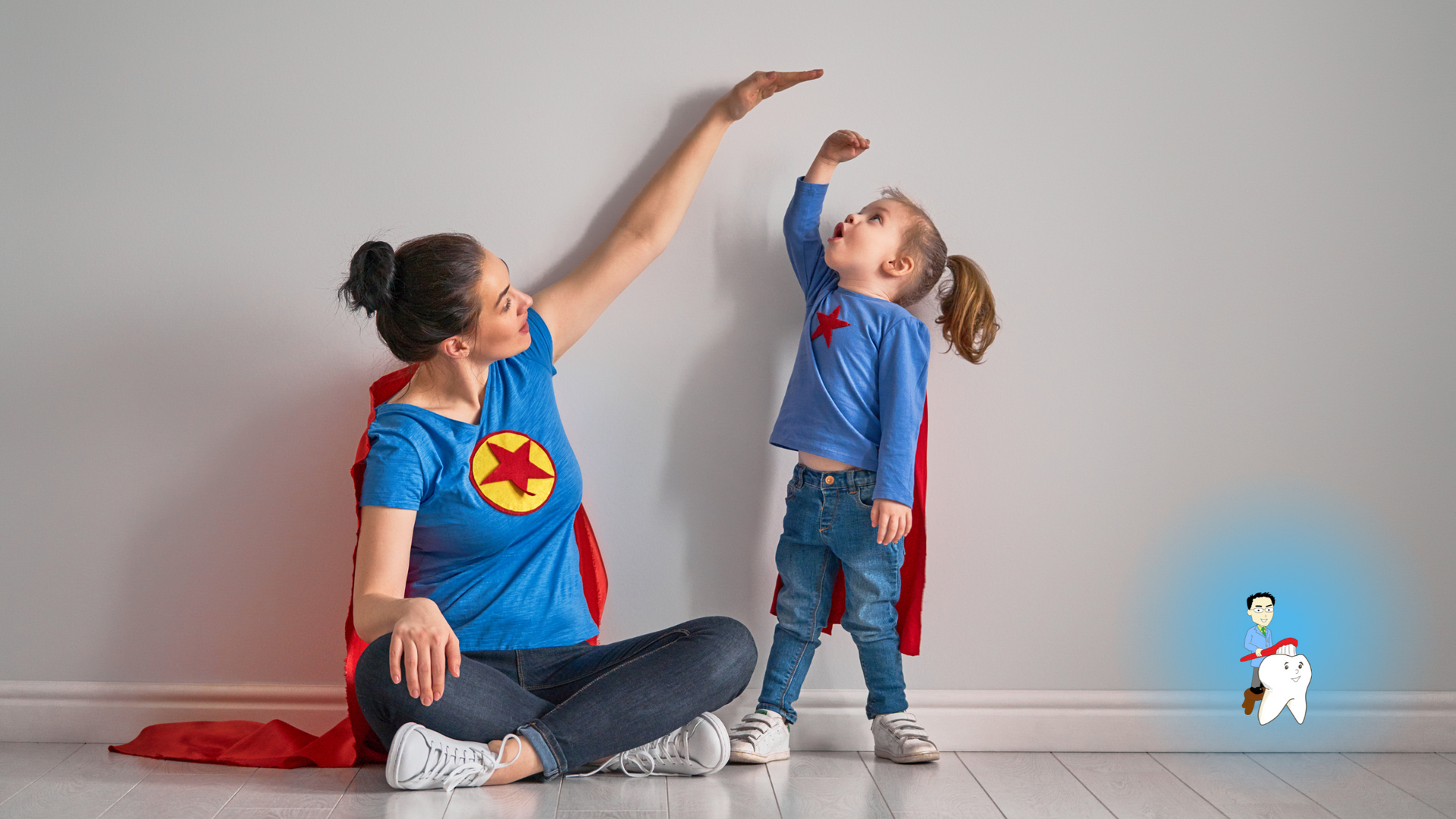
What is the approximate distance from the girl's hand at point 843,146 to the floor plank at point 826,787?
912 mm

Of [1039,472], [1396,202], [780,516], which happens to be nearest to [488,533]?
[780,516]

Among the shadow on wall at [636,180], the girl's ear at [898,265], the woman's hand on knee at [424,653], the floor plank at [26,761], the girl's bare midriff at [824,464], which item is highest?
the shadow on wall at [636,180]

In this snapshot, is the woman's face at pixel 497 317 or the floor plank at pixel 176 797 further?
the woman's face at pixel 497 317

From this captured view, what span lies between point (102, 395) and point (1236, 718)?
1.90 meters

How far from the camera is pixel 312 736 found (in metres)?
1.54

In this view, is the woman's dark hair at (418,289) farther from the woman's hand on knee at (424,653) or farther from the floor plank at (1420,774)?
the floor plank at (1420,774)

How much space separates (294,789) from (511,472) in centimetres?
51

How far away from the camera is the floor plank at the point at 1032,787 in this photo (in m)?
1.31

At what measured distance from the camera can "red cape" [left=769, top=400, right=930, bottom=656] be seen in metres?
1.54

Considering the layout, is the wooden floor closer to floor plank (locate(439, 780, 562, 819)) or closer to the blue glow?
floor plank (locate(439, 780, 562, 819))

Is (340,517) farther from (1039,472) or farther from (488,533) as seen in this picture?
(1039,472)

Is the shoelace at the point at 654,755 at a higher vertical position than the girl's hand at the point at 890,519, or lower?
lower

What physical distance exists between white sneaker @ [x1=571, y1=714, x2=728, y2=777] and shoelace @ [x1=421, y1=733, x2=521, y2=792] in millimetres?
144

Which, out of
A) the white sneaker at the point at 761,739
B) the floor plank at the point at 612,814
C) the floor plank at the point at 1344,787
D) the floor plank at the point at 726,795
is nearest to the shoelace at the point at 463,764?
the floor plank at the point at 612,814
